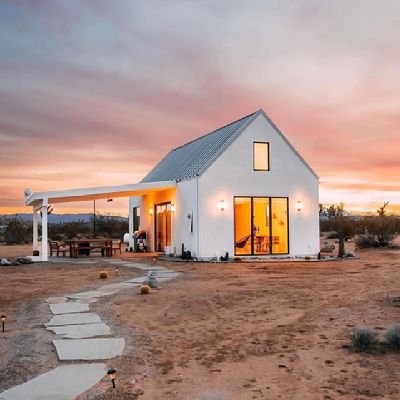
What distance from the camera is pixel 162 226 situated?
21.2 meters

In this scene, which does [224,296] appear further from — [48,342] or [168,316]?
[48,342]

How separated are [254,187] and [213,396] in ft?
46.6

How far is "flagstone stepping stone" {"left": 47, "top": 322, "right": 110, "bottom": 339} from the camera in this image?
6005 millimetres

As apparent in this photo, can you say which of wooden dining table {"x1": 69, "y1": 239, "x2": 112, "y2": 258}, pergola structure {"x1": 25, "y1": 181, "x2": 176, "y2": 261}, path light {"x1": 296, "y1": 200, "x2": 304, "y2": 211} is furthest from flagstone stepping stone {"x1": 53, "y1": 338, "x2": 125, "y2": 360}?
wooden dining table {"x1": 69, "y1": 239, "x2": 112, "y2": 258}

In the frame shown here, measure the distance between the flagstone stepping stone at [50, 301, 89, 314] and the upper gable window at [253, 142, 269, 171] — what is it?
10959 millimetres

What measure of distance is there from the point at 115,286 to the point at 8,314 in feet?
10.2

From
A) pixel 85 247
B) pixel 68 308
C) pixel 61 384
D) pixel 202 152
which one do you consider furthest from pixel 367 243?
pixel 61 384

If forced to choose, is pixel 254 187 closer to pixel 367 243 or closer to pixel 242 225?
pixel 242 225

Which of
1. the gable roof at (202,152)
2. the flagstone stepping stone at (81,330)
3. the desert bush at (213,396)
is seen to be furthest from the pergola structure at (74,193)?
the desert bush at (213,396)

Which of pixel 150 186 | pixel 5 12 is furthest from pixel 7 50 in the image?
pixel 150 186

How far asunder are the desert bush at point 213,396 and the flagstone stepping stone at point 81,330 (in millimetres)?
2323

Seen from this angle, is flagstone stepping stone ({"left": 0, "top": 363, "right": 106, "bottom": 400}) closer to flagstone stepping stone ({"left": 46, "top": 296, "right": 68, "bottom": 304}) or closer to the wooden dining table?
flagstone stepping stone ({"left": 46, "top": 296, "right": 68, "bottom": 304})

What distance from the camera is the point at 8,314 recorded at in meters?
7.73

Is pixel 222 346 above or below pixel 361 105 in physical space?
below
